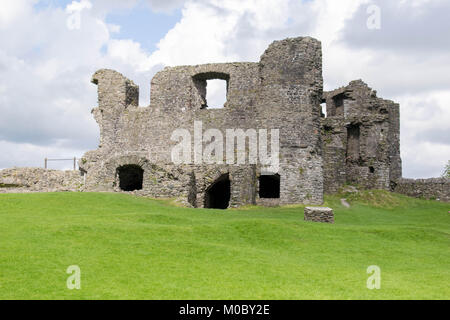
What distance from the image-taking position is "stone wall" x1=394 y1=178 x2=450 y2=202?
33.1 metres

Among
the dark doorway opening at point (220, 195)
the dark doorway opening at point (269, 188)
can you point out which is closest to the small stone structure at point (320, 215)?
the dark doorway opening at point (269, 188)

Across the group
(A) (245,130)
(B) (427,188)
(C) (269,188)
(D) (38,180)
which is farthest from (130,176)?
(B) (427,188)

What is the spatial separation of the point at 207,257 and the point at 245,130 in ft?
60.3

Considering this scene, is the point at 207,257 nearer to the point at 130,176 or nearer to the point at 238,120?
the point at 238,120

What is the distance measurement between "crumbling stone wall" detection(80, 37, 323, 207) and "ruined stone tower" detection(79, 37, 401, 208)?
5 cm

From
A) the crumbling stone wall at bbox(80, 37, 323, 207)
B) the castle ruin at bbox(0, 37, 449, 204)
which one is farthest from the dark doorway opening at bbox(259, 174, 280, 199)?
the crumbling stone wall at bbox(80, 37, 323, 207)

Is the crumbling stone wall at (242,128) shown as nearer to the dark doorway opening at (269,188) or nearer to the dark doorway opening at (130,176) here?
the dark doorway opening at (130,176)

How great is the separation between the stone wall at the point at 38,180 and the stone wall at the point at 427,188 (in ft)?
72.3

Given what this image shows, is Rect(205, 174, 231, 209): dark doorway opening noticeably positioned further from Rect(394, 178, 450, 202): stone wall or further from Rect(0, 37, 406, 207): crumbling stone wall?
Rect(394, 178, 450, 202): stone wall

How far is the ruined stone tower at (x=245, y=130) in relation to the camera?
26984 mm

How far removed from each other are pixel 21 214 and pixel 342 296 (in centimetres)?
1205

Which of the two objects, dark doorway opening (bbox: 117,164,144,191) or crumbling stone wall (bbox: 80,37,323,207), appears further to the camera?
dark doorway opening (bbox: 117,164,144,191)

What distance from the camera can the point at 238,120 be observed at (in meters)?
29.3
